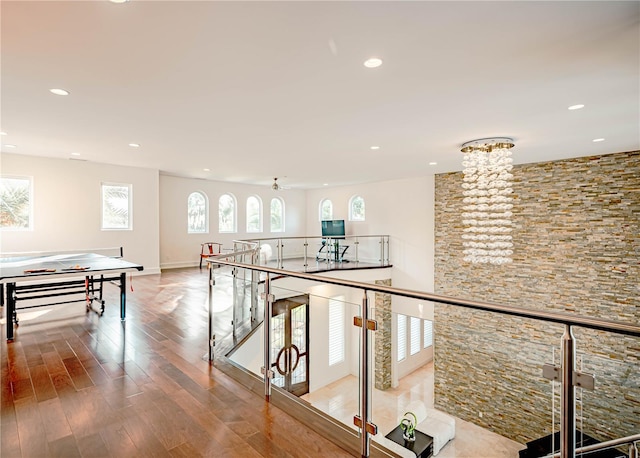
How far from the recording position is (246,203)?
37.6ft

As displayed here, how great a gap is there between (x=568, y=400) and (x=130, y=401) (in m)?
2.72

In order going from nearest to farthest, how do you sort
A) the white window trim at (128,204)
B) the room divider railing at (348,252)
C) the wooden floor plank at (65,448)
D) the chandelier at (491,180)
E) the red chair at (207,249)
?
the wooden floor plank at (65,448)
the chandelier at (491,180)
the white window trim at (128,204)
the room divider railing at (348,252)
the red chair at (207,249)

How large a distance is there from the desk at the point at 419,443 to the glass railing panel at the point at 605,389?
552 cm

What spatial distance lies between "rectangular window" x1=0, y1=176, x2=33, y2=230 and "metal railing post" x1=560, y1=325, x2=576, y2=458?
868cm

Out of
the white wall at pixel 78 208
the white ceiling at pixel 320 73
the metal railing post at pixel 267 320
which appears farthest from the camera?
the white wall at pixel 78 208

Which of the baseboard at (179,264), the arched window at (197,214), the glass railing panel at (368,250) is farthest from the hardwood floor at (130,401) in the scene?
the glass railing panel at (368,250)

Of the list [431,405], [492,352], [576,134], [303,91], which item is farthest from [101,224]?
[576,134]

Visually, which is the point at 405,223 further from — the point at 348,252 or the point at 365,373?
the point at 365,373

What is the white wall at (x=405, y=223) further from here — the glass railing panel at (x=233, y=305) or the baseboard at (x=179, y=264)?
the glass railing panel at (x=233, y=305)

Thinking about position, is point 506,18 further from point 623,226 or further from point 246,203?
point 246,203

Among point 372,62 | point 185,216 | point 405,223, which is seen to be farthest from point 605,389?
point 185,216

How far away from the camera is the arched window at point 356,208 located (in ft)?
36.3

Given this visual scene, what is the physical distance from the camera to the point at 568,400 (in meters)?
1.39

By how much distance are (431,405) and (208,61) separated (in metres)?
8.21
